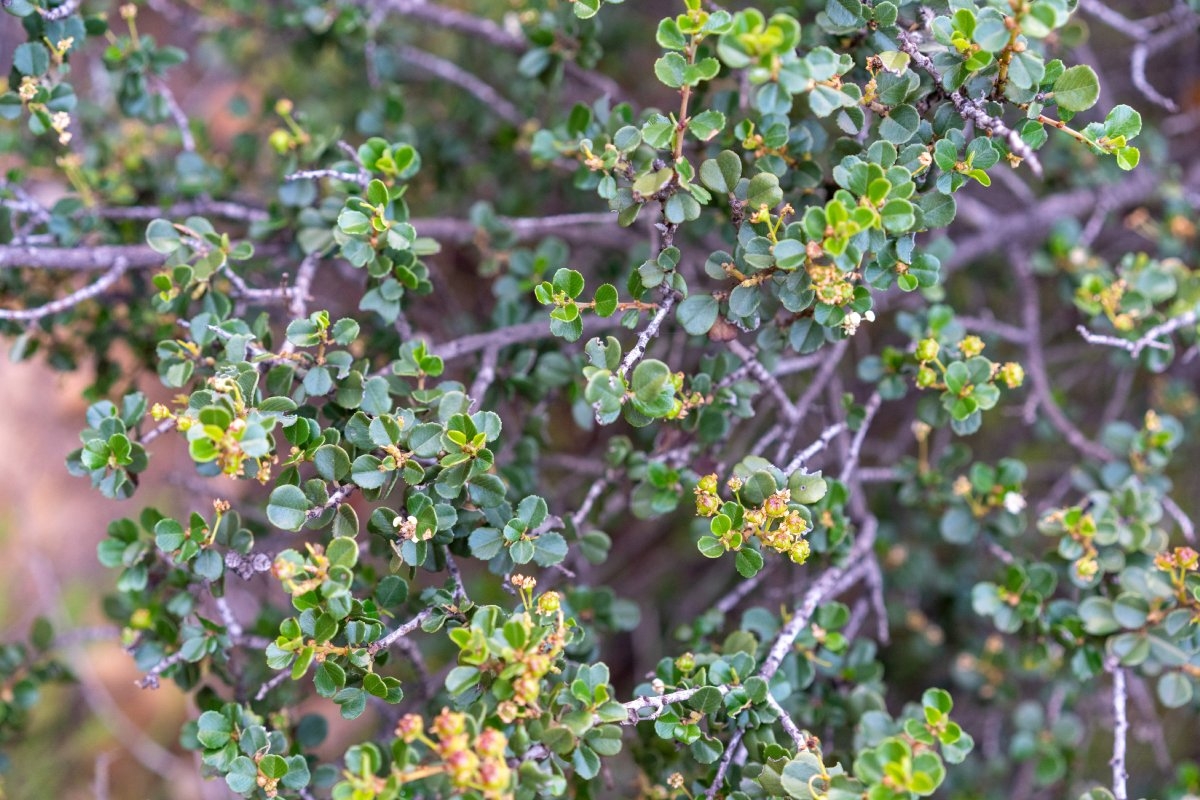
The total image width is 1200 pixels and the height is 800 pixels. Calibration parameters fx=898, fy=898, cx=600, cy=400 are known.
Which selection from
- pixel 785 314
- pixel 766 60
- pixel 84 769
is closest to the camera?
pixel 766 60

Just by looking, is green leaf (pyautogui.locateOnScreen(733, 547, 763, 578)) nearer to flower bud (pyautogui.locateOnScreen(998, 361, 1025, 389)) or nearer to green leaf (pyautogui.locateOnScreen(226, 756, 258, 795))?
flower bud (pyautogui.locateOnScreen(998, 361, 1025, 389))

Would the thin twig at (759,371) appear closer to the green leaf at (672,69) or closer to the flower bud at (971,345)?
the flower bud at (971,345)

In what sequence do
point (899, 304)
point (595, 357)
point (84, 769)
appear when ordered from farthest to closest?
point (84, 769) < point (899, 304) < point (595, 357)

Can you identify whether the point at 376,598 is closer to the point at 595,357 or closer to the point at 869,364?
the point at 595,357

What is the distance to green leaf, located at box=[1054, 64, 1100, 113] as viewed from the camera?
138 cm

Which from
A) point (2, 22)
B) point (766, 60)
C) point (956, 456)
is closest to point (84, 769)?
point (2, 22)

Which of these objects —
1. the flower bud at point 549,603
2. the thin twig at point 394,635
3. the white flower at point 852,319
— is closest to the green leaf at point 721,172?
the white flower at point 852,319

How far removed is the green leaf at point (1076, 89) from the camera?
4.52 feet

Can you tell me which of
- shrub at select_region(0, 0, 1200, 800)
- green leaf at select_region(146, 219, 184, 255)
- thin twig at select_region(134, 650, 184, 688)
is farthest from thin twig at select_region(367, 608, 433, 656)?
green leaf at select_region(146, 219, 184, 255)

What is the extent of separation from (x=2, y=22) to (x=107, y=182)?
102cm

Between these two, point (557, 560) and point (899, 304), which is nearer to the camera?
point (557, 560)

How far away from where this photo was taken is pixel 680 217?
4.71 ft

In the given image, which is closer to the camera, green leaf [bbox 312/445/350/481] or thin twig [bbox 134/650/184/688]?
green leaf [bbox 312/445/350/481]

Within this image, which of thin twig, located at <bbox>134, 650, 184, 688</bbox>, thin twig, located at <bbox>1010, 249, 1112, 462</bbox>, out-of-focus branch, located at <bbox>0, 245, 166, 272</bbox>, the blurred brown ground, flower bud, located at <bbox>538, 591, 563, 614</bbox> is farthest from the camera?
the blurred brown ground
